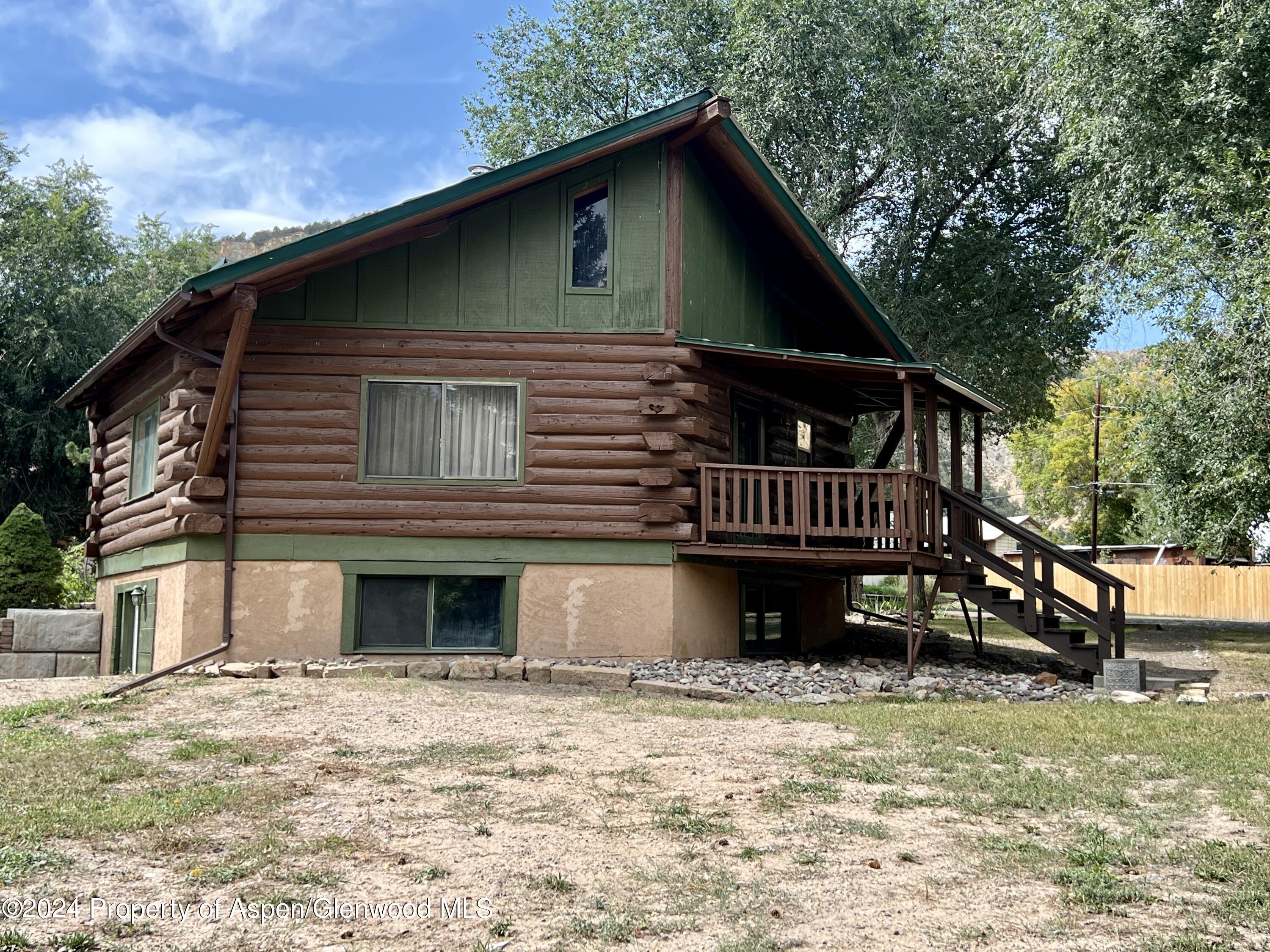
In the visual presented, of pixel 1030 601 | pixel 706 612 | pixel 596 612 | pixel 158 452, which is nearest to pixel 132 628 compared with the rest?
pixel 158 452

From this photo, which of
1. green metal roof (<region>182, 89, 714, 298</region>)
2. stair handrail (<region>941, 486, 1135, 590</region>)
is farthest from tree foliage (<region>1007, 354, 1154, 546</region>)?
green metal roof (<region>182, 89, 714, 298</region>)

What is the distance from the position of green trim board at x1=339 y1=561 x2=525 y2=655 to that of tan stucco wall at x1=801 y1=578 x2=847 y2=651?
576 cm

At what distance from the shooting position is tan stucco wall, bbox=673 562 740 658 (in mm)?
15227

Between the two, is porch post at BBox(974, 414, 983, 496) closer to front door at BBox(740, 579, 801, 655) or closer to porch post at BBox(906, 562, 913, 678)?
porch post at BBox(906, 562, 913, 678)

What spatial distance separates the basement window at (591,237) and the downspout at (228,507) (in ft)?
15.5

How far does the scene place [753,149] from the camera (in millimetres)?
16062

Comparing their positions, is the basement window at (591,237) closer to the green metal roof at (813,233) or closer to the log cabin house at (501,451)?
the log cabin house at (501,451)

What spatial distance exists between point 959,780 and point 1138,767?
166cm

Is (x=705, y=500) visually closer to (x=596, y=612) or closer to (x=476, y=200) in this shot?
(x=596, y=612)

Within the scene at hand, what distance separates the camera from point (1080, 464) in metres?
71.9

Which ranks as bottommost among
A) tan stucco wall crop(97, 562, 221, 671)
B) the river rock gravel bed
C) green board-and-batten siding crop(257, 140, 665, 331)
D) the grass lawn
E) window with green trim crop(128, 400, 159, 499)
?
the grass lawn

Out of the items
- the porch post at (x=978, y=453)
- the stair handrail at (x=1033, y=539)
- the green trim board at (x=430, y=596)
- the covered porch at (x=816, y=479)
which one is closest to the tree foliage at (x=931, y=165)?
the porch post at (x=978, y=453)

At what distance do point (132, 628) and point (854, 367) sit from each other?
1147 centimetres

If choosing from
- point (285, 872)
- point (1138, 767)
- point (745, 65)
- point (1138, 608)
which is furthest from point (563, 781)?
point (1138, 608)
